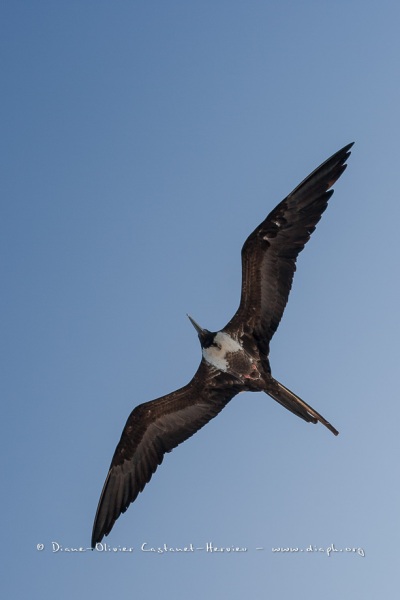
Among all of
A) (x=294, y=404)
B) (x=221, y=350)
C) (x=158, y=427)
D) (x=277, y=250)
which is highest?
(x=277, y=250)

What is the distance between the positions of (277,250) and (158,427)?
441cm

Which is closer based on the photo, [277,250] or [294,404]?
[294,404]

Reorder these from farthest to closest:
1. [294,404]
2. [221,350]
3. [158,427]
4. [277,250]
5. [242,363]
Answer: [158,427] → [221,350] → [242,363] → [277,250] → [294,404]

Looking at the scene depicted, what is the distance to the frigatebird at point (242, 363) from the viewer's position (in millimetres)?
14672

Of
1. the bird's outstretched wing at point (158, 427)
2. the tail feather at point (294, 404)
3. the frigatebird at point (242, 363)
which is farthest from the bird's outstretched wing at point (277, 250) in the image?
the bird's outstretched wing at point (158, 427)

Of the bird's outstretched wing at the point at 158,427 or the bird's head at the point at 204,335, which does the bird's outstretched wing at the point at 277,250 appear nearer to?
the bird's head at the point at 204,335

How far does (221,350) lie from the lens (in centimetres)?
1541

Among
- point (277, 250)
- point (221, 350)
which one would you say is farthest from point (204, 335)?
point (277, 250)

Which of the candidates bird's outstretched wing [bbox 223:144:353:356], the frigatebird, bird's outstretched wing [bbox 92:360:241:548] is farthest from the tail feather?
bird's outstretched wing [bbox 92:360:241:548]

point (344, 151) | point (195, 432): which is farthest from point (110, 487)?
point (344, 151)

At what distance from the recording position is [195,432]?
16.3 meters

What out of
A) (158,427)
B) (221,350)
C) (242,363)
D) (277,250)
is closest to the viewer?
(277,250)

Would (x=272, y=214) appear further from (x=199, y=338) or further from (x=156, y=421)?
(x=156, y=421)

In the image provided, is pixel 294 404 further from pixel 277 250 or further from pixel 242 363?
pixel 277 250
